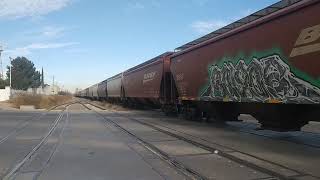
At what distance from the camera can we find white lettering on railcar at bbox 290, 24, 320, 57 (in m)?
10.3

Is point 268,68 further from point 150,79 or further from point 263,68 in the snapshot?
point 150,79

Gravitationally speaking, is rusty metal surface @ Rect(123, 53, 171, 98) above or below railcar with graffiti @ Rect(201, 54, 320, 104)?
above

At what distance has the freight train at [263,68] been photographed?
10.8m

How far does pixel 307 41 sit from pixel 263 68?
2518 mm

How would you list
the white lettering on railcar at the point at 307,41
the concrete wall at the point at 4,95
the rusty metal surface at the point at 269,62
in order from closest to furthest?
the white lettering on railcar at the point at 307,41 < the rusty metal surface at the point at 269,62 < the concrete wall at the point at 4,95

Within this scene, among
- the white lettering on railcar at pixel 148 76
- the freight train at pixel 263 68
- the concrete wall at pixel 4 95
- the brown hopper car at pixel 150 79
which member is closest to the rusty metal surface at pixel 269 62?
the freight train at pixel 263 68

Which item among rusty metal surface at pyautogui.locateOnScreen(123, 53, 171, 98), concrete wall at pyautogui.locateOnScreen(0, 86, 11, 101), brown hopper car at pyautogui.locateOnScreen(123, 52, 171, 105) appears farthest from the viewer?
concrete wall at pyautogui.locateOnScreen(0, 86, 11, 101)

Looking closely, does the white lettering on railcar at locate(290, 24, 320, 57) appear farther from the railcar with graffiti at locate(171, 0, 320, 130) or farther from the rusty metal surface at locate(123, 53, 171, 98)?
the rusty metal surface at locate(123, 53, 171, 98)

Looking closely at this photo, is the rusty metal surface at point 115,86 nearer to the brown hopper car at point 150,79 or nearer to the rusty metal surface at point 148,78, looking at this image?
the rusty metal surface at point 148,78

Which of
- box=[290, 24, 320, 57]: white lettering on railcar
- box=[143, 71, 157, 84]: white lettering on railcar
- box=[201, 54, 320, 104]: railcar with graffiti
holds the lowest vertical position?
box=[201, 54, 320, 104]: railcar with graffiti

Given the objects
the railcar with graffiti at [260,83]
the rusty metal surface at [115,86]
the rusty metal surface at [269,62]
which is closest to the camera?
the rusty metal surface at [269,62]

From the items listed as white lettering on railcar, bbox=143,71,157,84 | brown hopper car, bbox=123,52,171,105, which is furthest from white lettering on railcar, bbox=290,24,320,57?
white lettering on railcar, bbox=143,71,157,84

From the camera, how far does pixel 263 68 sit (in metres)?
13.1

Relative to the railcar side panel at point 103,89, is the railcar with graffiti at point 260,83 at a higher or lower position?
lower
